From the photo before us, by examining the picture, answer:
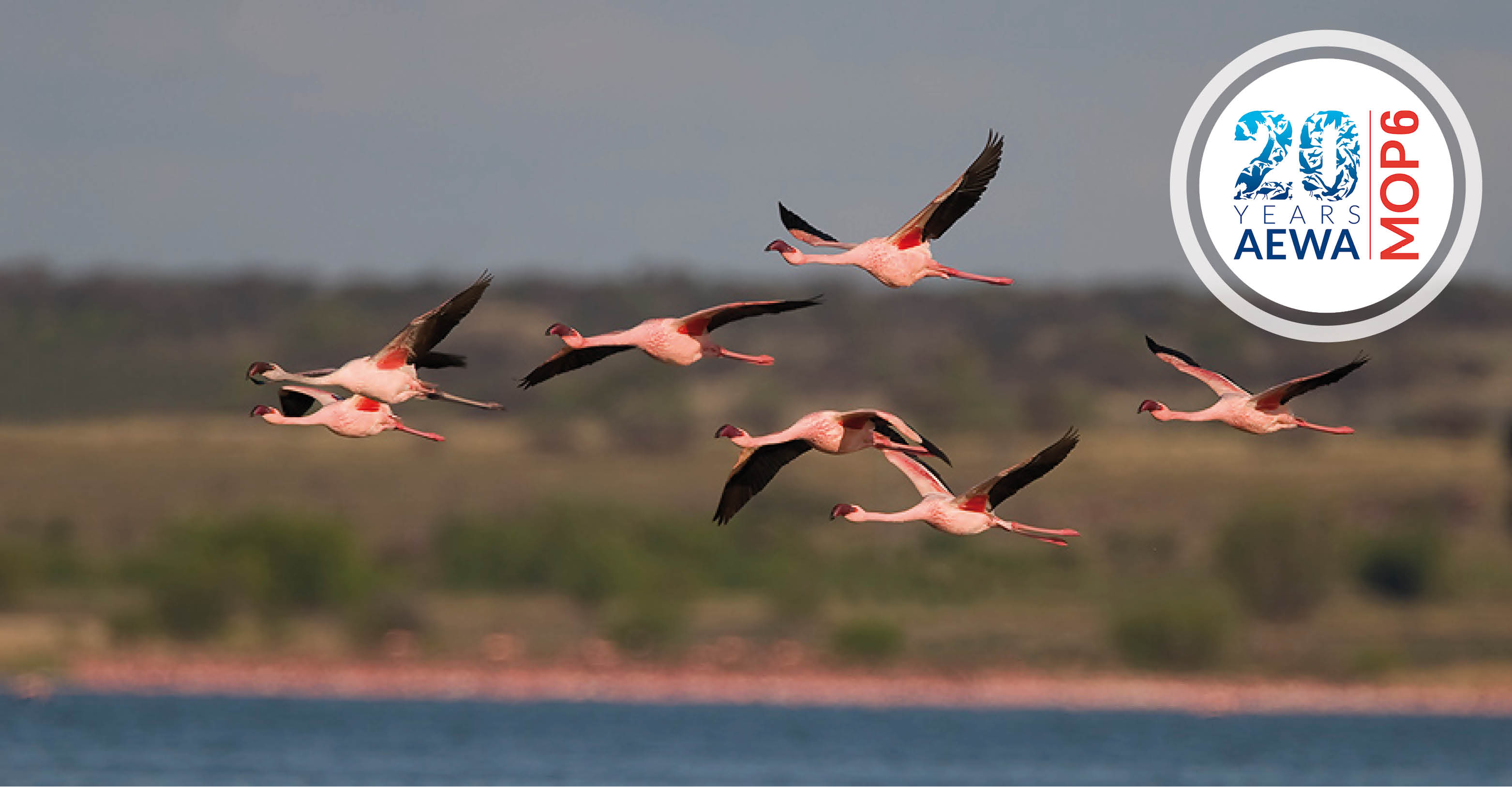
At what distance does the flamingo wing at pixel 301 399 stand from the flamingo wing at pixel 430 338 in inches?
44.0

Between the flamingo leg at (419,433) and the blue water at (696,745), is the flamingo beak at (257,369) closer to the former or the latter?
the flamingo leg at (419,433)

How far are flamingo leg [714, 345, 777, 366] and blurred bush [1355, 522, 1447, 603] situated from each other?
83.7 m

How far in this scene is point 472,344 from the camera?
384 ft

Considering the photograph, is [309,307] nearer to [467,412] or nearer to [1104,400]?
[467,412]

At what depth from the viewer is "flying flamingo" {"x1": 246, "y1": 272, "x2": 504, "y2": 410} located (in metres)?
18.6

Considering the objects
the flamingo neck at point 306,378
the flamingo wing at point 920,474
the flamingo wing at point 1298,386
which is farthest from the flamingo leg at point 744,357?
the flamingo wing at point 1298,386

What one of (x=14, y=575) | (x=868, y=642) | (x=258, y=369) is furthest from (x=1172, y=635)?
(x=258, y=369)

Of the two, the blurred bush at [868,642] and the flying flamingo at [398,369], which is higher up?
the flying flamingo at [398,369]

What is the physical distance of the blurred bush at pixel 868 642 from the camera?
100812mm

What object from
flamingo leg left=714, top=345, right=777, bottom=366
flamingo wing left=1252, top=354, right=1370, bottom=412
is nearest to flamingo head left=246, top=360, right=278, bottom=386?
flamingo leg left=714, top=345, right=777, bottom=366

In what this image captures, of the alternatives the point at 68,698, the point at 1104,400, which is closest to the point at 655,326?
the point at 68,698

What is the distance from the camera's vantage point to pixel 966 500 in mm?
19734

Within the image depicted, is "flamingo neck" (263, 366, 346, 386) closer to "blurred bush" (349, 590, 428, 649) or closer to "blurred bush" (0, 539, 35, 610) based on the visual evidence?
"blurred bush" (0, 539, 35, 610)

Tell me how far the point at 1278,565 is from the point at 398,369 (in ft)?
284
